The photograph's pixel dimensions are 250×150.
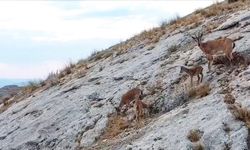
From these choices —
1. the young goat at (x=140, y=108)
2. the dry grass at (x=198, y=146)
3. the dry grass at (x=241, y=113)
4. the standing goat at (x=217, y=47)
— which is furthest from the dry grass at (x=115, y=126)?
the dry grass at (x=241, y=113)

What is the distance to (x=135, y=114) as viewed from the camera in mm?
20578

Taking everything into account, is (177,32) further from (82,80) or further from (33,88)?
(33,88)

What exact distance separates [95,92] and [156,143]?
296 inches

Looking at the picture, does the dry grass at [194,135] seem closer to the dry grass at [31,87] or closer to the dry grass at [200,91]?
the dry grass at [200,91]

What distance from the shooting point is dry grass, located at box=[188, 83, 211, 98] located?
18.6 m

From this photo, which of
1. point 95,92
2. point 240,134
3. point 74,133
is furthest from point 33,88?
point 240,134

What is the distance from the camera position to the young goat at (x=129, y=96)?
2120 centimetres

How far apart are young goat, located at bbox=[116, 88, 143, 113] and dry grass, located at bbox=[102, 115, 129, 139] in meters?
0.51

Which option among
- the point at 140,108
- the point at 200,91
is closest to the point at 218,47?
the point at 200,91

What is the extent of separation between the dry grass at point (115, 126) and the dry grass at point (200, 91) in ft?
8.14

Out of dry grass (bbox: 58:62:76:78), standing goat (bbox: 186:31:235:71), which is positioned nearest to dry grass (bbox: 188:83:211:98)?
standing goat (bbox: 186:31:235:71)

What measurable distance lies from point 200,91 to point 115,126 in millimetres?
3396

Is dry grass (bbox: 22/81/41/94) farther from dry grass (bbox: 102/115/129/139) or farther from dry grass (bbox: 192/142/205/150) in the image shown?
dry grass (bbox: 192/142/205/150)

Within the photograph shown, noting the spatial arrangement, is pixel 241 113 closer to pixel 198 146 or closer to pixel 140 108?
pixel 198 146
